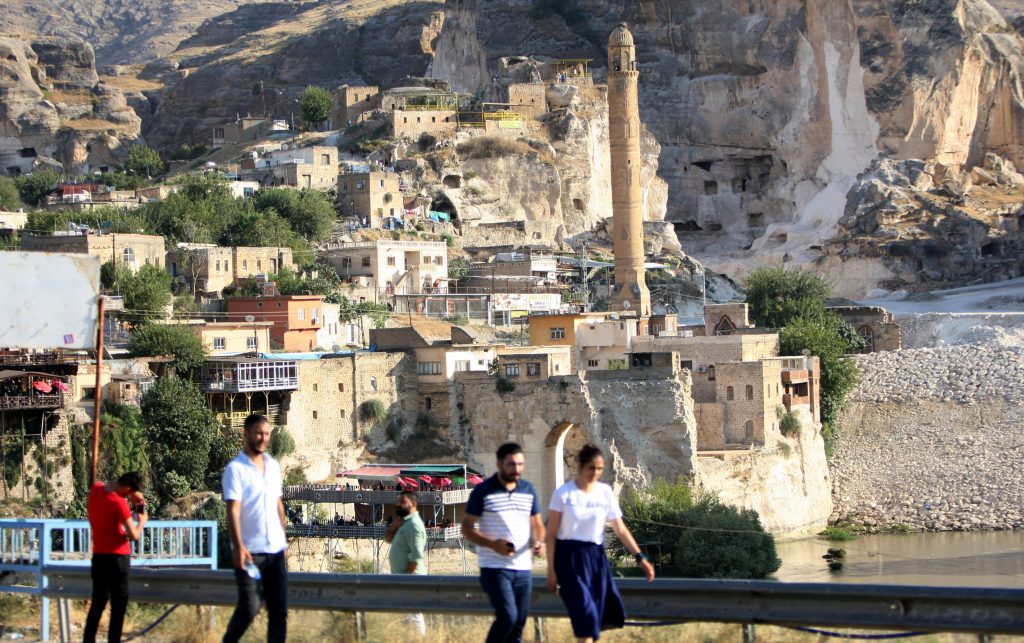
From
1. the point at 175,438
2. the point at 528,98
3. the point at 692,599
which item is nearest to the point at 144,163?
the point at 528,98

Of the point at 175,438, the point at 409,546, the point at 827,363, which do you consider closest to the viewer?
the point at 409,546

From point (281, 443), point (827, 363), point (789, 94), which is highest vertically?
point (789, 94)

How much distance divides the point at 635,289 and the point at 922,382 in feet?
32.0

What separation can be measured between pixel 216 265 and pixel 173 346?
38.0ft

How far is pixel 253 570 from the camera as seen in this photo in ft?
38.1

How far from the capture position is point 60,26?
519 ft

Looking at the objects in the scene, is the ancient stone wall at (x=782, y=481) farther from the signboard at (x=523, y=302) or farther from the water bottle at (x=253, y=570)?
the water bottle at (x=253, y=570)

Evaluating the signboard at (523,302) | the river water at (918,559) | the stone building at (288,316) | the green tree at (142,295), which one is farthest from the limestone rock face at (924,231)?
the green tree at (142,295)

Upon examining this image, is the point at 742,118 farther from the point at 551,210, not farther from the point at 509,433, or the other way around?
the point at 509,433

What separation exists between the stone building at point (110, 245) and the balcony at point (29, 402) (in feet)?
44.9

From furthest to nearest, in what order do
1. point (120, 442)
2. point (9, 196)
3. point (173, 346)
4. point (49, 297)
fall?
point (9, 196)
point (173, 346)
point (120, 442)
point (49, 297)

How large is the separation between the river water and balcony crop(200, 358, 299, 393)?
10.7 m

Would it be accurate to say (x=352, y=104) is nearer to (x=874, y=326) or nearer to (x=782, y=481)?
(x=874, y=326)

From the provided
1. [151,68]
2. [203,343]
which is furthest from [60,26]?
[203,343]
